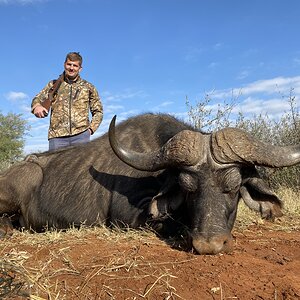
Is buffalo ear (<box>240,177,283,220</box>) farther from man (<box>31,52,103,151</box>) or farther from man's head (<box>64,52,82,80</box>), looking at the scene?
man's head (<box>64,52,82,80</box>)

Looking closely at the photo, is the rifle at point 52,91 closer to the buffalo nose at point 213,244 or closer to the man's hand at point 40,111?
the man's hand at point 40,111

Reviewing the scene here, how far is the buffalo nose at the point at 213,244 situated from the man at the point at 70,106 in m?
3.98

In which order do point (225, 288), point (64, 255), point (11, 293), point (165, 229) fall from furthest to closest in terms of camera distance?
point (165, 229), point (64, 255), point (225, 288), point (11, 293)

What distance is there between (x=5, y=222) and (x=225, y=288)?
4.30m

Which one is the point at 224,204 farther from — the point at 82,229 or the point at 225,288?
the point at 82,229

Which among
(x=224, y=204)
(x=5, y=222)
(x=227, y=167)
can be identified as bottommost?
(x=5, y=222)

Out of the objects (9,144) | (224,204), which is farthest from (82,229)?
(9,144)

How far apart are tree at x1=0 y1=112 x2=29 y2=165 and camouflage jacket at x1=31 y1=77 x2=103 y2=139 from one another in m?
16.0

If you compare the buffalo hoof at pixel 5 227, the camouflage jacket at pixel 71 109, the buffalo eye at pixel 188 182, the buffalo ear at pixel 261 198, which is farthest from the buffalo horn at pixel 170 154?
the camouflage jacket at pixel 71 109

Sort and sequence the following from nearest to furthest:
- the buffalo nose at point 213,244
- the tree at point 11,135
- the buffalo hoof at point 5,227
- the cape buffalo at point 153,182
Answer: the buffalo nose at point 213,244
the cape buffalo at point 153,182
the buffalo hoof at point 5,227
the tree at point 11,135

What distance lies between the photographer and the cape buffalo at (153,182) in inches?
170

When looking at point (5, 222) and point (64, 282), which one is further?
point (5, 222)

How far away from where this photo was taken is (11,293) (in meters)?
2.90

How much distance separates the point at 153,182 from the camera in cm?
550
